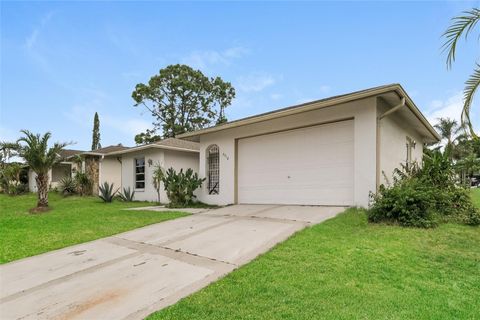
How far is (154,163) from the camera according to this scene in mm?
15875

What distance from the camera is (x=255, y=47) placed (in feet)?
45.9

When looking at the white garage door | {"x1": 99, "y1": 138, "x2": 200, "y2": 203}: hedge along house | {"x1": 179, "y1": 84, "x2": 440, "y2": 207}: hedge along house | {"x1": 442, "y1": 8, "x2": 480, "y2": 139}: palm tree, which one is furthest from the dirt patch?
{"x1": 99, "y1": 138, "x2": 200, "y2": 203}: hedge along house

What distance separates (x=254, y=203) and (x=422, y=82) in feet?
23.0

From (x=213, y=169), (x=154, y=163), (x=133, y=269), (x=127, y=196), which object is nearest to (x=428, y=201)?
(x=133, y=269)

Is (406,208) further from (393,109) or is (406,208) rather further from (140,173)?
(140,173)

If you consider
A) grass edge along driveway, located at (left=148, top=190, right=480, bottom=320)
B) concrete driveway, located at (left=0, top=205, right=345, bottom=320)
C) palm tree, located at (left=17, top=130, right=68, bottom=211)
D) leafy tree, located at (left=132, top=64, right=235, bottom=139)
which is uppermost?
leafy tree, located at (left=132, top=64, right=235, bottom=139)

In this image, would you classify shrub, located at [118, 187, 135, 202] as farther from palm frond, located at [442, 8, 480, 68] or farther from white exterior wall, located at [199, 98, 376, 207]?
palm frond, located at [442, 8, 480, 68]

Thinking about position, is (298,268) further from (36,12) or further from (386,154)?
(36,12)

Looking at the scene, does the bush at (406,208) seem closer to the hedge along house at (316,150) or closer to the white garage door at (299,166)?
the hedge along house at (316,150)

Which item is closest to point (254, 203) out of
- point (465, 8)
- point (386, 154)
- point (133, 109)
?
point (386, 154)

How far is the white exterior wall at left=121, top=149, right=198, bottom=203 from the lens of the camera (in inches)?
614

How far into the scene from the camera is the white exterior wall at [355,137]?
8242 millimetres

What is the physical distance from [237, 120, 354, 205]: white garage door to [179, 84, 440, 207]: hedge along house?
0.10 feet

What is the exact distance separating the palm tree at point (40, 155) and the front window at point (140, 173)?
202 inches
